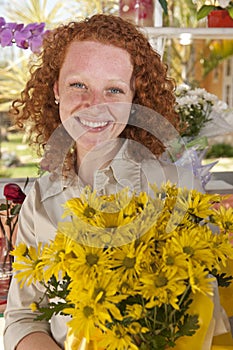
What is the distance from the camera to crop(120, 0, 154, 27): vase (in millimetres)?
1843

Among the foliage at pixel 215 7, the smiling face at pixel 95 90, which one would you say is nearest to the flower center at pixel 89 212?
the smiling face at pixel 95 90

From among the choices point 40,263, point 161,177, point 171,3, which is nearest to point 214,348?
point 40,263

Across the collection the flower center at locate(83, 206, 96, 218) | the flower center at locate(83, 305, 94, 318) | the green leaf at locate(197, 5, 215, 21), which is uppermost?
the flower center at locate(83, 206, 96, 218)

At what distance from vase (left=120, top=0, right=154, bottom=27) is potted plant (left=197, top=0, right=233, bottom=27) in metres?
0.21

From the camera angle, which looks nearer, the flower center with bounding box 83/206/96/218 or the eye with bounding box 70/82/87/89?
the flower center with bounding box 83/206/96/218

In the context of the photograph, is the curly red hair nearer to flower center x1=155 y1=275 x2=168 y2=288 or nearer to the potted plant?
flower center x1=155 y1=275 x2=168 y2=288

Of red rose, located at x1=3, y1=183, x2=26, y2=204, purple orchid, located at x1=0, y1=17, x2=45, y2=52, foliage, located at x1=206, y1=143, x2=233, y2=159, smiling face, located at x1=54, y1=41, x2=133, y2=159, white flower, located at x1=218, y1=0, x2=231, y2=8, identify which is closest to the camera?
smiling face, located at x1=54, y1=41, x2=133, y2=159

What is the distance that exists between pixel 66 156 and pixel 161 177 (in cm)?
14

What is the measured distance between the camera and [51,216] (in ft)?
2.81

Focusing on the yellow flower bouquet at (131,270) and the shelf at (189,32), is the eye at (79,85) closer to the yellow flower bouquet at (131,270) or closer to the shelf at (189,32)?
the yellow flower bouquet at (131,270)

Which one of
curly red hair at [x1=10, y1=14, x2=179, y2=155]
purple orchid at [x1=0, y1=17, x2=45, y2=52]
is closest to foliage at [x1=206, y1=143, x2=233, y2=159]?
purple orchid at [x1=0, y1=17, x2=45, y2=52]

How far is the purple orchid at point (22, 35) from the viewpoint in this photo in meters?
1.34

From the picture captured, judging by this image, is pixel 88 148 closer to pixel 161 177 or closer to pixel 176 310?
pixel 161 177

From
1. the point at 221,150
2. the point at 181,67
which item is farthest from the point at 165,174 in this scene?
the point at 221,150
